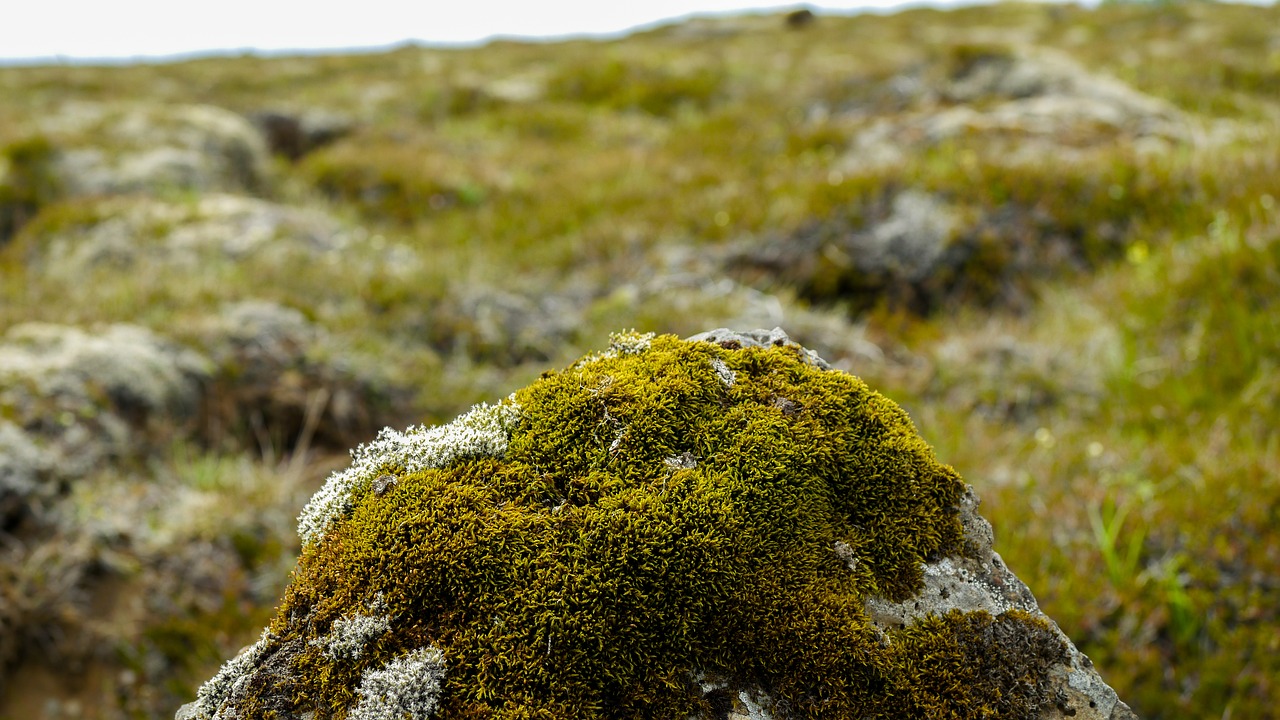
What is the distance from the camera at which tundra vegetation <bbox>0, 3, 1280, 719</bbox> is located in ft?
14.2

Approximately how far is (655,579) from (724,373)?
748 millimetres

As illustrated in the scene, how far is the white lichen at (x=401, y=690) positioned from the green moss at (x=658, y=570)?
34 millimetres

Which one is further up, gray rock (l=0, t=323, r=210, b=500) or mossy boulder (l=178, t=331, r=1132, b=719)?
mossy boulder (l=178, t=331, r=1132, b=719)

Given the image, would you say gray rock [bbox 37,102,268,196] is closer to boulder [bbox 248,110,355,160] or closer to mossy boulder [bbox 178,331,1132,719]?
boulder [bbox 248,110,355,160]

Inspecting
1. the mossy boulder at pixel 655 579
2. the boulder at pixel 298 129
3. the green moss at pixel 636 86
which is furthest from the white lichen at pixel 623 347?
the green moss at pixel 636 86

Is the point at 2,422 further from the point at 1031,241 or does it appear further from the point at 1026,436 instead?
the point at 1031,241

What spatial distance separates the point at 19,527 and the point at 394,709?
4.20 metres

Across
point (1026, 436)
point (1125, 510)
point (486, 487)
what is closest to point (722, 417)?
point (486, 487)

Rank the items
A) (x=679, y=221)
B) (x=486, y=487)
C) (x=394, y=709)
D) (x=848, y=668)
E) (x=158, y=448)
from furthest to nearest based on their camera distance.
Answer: (x=679, y=221) < (x=158, y=448) < (x=486, y=487) < (x=848, y=668) < (x=394, y=709)

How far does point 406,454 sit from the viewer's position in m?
2.28

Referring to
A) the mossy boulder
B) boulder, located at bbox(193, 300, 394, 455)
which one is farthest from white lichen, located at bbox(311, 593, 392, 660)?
boulder, located at bbox(193, 300, 394, 455)

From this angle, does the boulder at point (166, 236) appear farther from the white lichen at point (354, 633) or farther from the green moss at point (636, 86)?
the green moss at point (636, 86)

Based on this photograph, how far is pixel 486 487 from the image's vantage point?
2.12 m

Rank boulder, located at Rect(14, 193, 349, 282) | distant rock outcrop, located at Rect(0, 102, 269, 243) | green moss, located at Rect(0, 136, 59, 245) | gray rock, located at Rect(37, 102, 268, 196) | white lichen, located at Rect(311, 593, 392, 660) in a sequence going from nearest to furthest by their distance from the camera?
white lichen, located at Rect(311, 593, 392, 660)
boulder, located at Rect(14, 193, 349, 282)
green moss, located at Rect(0, 136, 59, 245)
distant rock outcrop, located at Rect(0, 102, 269, 243)
gray rock, located at Rect(37, 102, 268, 196)
